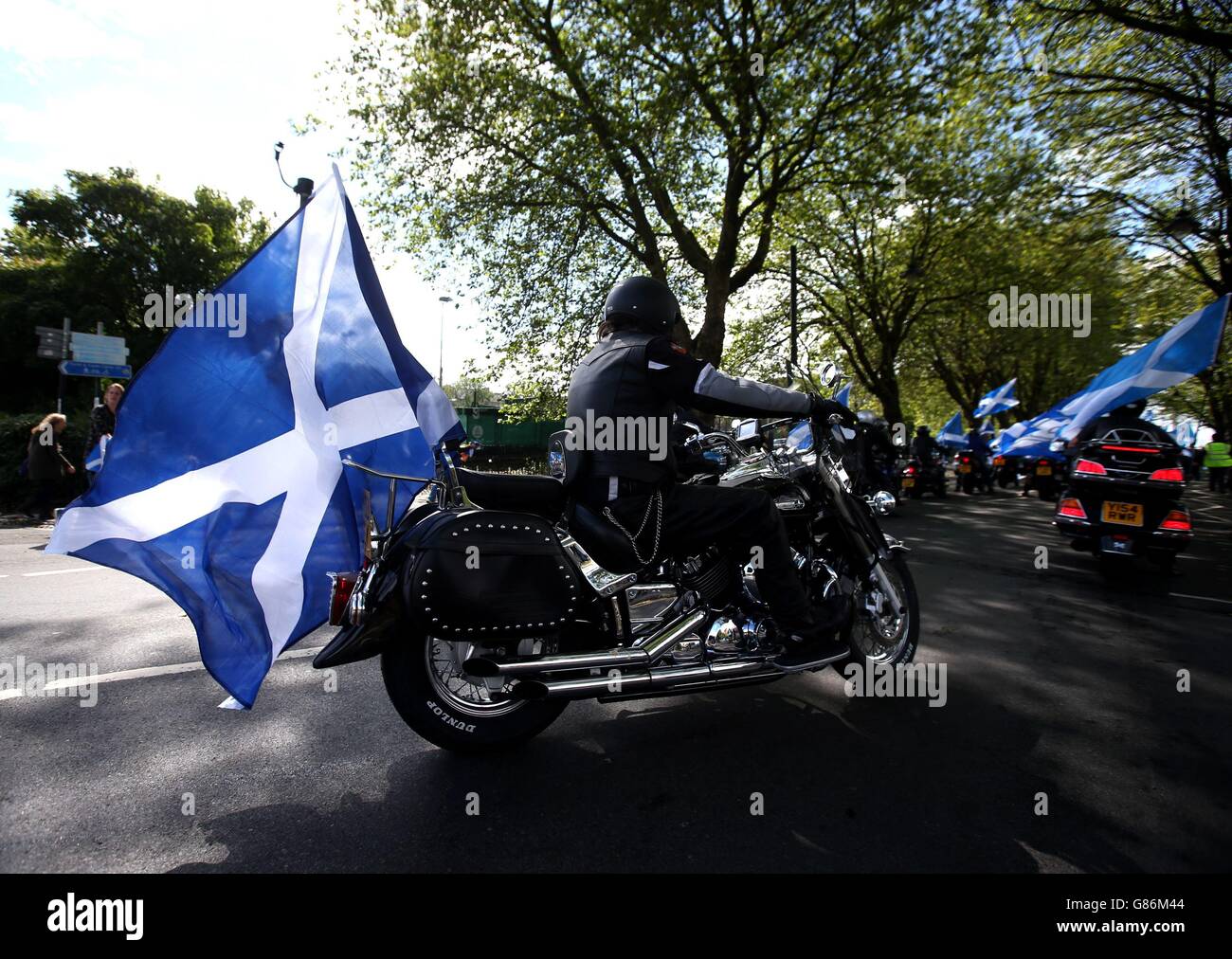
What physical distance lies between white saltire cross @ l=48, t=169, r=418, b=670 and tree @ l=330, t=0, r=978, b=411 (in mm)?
10590

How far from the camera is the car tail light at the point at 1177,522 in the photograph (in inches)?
263

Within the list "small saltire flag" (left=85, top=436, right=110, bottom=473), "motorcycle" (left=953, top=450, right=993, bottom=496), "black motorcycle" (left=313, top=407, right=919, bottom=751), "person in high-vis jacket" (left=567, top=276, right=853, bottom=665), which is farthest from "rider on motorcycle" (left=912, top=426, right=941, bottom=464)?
"small saltire flag" (left=85, top=436, right=110, bottom=473)

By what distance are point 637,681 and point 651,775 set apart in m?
0.37

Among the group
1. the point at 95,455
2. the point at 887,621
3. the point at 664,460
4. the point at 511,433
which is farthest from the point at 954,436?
the point at 95,455

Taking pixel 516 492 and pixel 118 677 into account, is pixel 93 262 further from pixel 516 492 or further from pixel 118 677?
pixel 516 492

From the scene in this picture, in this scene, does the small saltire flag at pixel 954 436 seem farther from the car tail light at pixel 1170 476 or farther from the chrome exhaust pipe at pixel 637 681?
the chrome exhaust pipe at pixel 637 681

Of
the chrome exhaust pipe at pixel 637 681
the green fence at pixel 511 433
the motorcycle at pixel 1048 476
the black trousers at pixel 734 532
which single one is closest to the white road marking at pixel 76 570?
the chrome exhaust pipe at pixel 637 681

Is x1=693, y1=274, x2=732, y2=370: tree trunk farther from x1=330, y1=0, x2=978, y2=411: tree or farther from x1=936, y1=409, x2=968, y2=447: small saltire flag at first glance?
x1=936, y1=409, x2=968, y2=447: small saltire flag

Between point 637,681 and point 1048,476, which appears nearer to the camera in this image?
point 637,681

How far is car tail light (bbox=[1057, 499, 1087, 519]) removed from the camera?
7.19 metres

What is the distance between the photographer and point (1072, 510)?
23.9ft

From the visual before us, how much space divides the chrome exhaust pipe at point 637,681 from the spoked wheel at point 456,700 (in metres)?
0.12

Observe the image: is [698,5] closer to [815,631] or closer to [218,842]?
[815,631]
